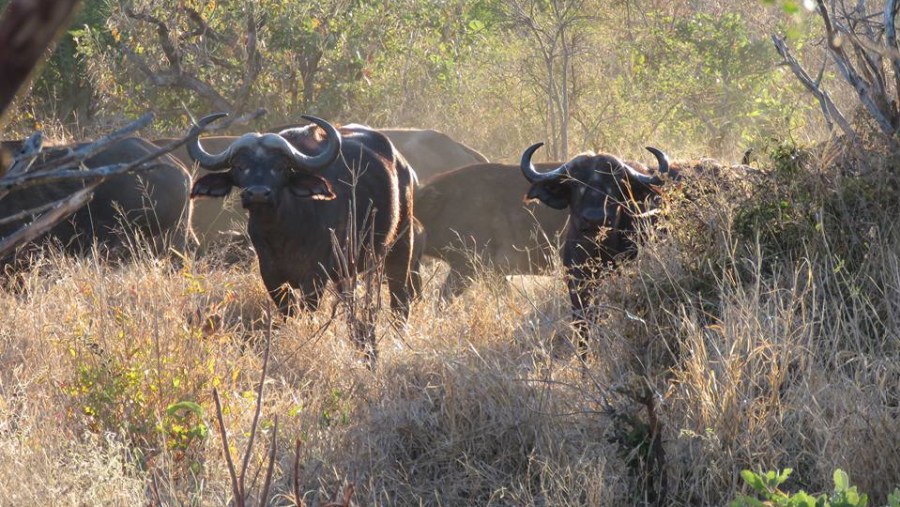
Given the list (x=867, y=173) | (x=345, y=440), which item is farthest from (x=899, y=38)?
(x=345, y=440)

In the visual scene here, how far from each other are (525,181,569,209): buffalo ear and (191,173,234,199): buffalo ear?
1.82 metres

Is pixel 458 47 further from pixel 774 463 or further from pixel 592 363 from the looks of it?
pixel 774 463

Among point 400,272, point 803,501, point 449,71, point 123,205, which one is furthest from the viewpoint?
point 449,71

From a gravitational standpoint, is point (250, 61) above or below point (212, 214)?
above

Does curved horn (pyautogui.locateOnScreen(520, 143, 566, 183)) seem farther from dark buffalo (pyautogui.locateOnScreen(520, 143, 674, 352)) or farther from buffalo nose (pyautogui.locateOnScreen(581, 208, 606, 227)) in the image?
buffalo nose (pyautogui.locateOnScreen(581, 208, 606, 227))

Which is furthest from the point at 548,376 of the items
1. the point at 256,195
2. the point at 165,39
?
the point at 165,39

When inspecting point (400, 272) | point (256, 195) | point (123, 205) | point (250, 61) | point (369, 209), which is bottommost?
point (400, 272)

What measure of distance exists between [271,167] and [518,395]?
3140 millimetres

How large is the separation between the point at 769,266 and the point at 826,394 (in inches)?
49.1

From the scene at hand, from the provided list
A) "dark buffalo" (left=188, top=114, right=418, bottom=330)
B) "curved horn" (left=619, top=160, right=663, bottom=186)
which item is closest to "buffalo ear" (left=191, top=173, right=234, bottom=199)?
"dark buffalo" (left=188, top=114, right=418, bottom=330)

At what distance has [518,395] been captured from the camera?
182 inches

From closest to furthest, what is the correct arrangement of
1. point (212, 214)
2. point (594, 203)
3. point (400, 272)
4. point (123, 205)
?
point (594, 203) → point (400, 272) → point (123, 205) → point (212, 214)

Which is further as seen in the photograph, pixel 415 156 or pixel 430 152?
pixel 430 152

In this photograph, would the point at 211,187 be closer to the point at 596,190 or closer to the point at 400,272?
the point at 400,272
